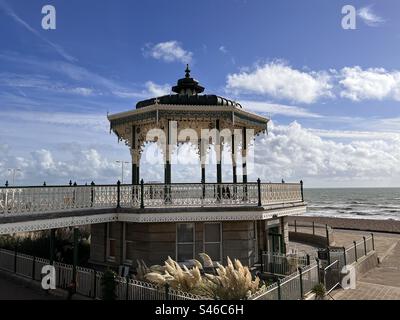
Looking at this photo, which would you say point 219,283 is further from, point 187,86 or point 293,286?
point 187,86

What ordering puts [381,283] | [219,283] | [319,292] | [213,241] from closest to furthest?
[219,283] < [319,292] < [213,241] < [381,283]

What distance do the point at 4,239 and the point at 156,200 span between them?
45.5 feet

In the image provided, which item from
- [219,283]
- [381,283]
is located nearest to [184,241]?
[219,283]

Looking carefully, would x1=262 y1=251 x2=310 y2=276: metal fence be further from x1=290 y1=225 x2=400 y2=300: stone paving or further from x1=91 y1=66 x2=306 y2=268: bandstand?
x1=290 y1=225 x2=400 y2=300: stone paving

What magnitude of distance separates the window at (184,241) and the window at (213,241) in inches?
24.4

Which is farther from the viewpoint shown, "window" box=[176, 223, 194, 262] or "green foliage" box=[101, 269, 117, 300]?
"window" box=[176, 223, 194, 262]

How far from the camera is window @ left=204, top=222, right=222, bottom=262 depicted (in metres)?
14.8

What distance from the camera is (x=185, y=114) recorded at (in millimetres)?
15758

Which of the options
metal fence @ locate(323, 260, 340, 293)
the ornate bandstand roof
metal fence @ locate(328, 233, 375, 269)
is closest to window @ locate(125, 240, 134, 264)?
the ornate bandstand roof

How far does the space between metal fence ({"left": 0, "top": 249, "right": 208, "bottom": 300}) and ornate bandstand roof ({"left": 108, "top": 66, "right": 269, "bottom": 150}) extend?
7156 millimetres

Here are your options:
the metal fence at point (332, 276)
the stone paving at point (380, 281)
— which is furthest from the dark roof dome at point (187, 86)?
the stone paving at point (380, 281)

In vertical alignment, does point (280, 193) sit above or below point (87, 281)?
above

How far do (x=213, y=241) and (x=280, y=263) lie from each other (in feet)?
9.90

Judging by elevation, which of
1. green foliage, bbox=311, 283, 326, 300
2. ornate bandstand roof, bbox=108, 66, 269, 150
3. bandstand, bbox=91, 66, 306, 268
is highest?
ornate bandstand roof, bbox=108, 66, 269, 150
